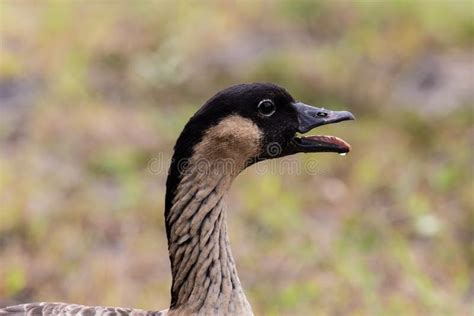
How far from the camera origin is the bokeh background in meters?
5.22

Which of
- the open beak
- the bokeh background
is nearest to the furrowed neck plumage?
→ the open beak

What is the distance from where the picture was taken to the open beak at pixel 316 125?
3447mm

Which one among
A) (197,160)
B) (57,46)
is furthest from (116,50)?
(197,160)

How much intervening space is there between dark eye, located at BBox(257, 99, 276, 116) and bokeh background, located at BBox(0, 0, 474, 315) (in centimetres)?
184

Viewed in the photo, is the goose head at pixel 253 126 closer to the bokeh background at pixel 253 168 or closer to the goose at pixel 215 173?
the goose at pixel 215 173

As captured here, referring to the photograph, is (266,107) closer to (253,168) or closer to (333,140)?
(333,140)

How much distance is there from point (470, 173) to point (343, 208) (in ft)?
3.48

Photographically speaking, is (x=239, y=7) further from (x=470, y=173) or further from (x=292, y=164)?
(x=470, y=173)

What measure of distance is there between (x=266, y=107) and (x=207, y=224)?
51 cm

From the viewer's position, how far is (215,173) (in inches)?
132

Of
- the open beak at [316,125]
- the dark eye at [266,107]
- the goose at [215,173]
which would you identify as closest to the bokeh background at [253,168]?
the goose at [215,173]

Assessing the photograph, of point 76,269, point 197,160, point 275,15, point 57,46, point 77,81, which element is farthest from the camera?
point 275,15

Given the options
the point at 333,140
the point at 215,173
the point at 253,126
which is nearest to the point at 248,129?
the point at 253,126

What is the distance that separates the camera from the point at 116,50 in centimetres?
801
